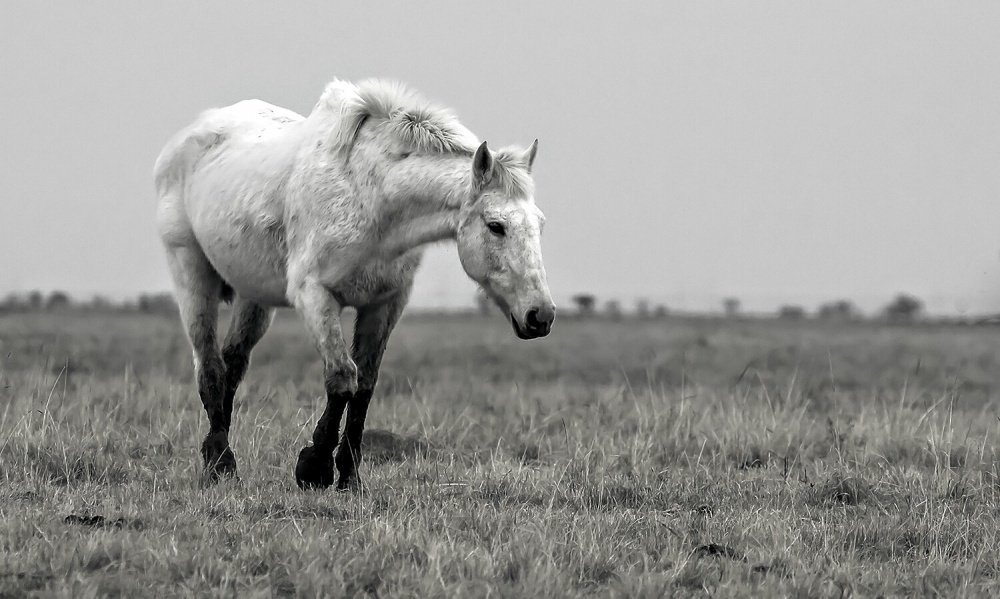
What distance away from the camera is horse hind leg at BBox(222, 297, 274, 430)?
26.3ft

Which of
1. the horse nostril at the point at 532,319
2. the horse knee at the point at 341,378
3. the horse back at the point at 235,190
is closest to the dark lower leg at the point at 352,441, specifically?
the horse knee at the point at 341,378

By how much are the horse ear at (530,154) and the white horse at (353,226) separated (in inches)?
0.6

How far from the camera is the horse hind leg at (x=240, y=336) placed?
8008 millimetres

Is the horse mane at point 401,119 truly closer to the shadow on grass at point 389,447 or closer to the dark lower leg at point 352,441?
the dark lower leg at point 352,441

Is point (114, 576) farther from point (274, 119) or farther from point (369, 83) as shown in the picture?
point (274, 119)

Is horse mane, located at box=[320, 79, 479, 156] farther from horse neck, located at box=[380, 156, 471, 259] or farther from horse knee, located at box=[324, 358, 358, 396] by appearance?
horse knee, located at box=[324, 358, 358, 396]

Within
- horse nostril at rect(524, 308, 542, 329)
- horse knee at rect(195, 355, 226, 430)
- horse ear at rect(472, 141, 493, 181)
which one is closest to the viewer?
horse nostril at rect(524, 308, 542, 329)

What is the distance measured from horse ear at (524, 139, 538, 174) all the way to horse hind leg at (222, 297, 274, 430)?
9.00 feet

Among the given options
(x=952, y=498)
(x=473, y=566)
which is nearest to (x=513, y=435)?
(x=952, y=498)

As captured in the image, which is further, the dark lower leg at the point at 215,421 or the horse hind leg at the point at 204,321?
the horse hind leg at the point at 204,321

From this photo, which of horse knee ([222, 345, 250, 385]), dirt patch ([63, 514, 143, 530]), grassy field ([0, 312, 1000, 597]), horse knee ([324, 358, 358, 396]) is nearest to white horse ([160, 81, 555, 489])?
horse knee ([324, 358, 358, 396])

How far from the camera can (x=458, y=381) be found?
15578 millimetres

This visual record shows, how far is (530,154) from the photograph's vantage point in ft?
20.3

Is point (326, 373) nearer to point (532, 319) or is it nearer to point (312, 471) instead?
point (312, 471)
